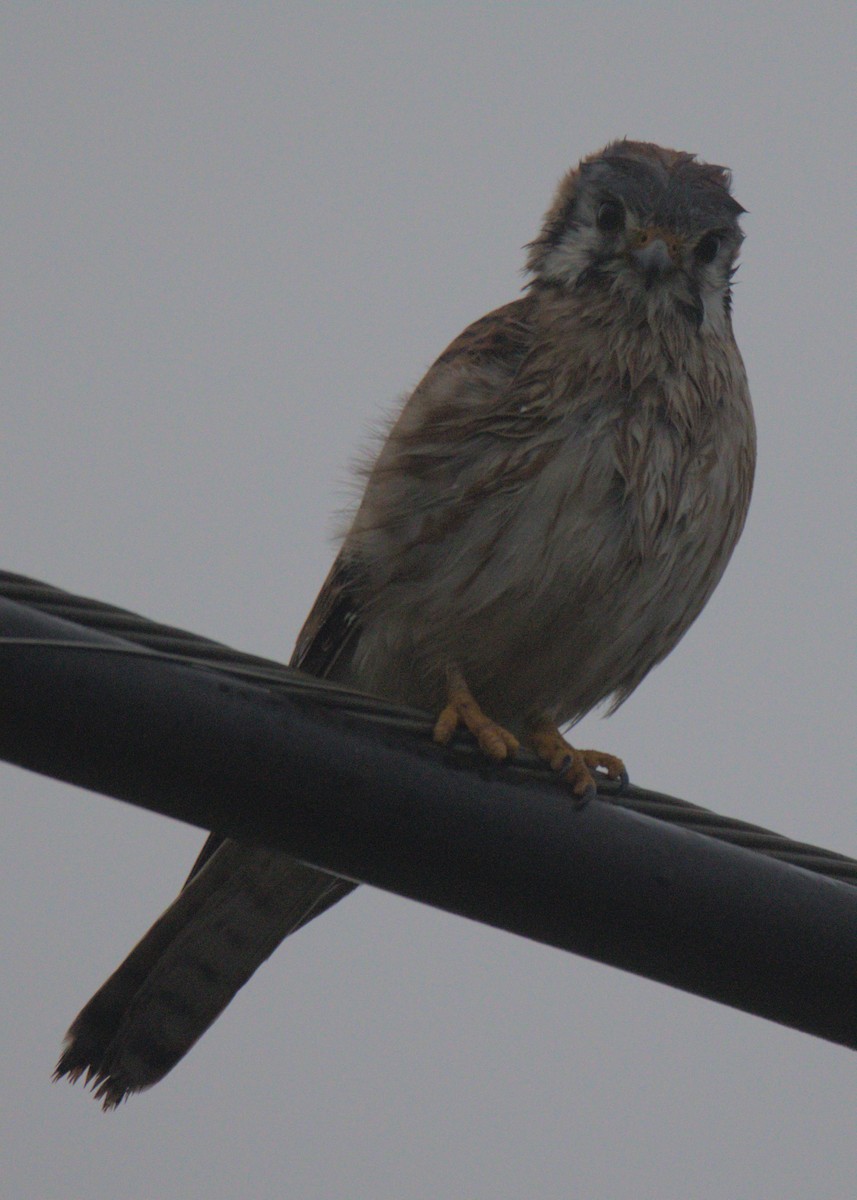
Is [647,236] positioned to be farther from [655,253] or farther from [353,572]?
[353,572]

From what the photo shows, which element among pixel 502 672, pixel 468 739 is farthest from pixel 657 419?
pixel 468 739

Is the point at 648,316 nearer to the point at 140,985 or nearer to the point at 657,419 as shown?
the point at 657,419

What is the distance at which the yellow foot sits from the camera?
10.9ft

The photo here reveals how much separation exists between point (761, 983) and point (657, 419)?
1.81 m

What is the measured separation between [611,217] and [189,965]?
7.47 ft

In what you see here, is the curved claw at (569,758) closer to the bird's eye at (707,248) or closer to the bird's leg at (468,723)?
the bird's leg at (468,723)

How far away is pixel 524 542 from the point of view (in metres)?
3.68

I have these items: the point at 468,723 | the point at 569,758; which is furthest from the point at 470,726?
the point at 569,758

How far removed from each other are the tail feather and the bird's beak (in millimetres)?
1796

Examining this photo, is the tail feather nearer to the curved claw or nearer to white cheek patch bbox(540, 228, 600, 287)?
the curved claw

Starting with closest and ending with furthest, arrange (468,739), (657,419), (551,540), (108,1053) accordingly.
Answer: (468,739), (108,1053), (551,540), (657,419)

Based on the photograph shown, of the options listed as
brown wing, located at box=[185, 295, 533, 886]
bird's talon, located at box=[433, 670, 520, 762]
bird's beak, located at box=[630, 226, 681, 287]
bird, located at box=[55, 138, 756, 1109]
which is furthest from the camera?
bird's beak, located at box=[630, 226, 681, 287]

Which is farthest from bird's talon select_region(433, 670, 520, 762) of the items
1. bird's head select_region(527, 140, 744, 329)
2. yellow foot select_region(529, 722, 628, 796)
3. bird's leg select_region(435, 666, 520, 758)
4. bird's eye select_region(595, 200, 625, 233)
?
bird's eye select_region(595, 200, 625, 233)

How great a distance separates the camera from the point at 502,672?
3.90 m
